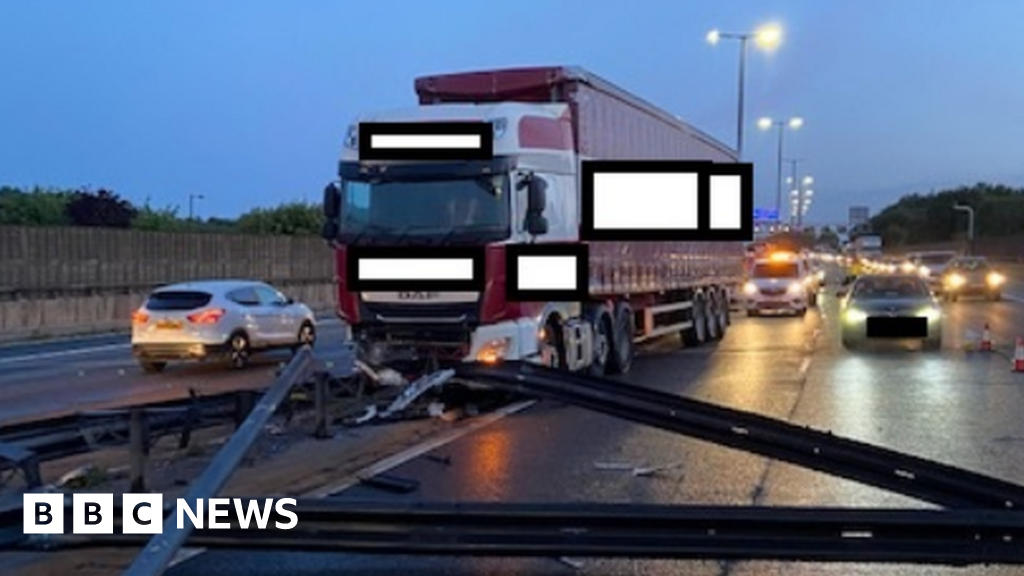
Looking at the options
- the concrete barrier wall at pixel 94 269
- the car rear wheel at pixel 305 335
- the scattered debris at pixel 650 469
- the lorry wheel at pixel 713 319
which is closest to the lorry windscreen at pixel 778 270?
the lorry wheel at pixel 713 319

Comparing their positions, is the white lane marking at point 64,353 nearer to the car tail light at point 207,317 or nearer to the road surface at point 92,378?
the road surface at point 92,378

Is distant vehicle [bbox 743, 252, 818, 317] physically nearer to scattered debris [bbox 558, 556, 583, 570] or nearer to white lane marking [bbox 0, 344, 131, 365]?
white lane marking [bbox 0, 344, 131, 365]

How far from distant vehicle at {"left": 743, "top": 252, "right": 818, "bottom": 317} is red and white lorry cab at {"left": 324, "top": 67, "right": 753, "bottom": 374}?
22126mm

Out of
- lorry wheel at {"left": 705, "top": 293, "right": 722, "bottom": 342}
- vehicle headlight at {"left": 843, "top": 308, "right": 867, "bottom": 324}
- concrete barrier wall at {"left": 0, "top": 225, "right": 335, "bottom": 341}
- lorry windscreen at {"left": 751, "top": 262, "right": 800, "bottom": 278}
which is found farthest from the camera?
lorry windscreen at {"left": 751, "top": 262, "right": 800, "bottom": 278}

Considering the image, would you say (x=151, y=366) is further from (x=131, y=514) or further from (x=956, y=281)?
(x=956, y=281)

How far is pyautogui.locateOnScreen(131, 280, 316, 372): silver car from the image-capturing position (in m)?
21.3

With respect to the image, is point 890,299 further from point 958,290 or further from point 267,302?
point 958,290

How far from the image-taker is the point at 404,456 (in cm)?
1162

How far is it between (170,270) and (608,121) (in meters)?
22.5

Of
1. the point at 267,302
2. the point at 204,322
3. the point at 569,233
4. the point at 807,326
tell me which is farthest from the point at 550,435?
the point at 807,326

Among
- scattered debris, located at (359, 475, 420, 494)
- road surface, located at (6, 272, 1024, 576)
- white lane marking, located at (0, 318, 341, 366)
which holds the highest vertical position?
scattered debris, located at (359, 475, 420, 494)

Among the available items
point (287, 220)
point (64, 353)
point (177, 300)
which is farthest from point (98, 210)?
point (177, 300)

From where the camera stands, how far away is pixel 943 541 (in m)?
6.36

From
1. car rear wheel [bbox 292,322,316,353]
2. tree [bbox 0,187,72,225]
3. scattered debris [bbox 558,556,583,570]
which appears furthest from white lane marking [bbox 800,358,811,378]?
tree [bbox 0,187,72,225]
